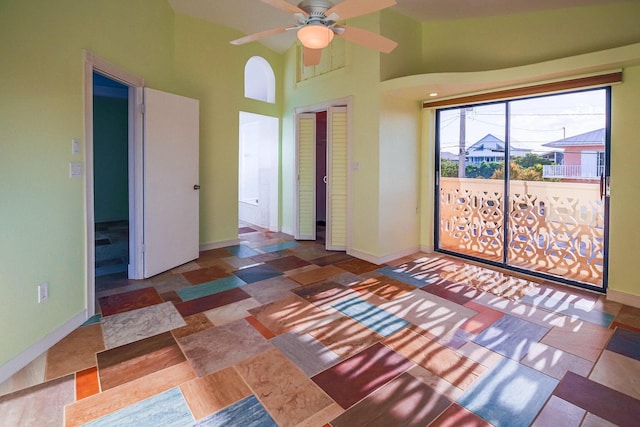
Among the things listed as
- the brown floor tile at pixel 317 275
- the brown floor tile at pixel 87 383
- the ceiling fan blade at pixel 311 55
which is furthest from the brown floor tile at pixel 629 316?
the brown floor tile at pixel 87 383

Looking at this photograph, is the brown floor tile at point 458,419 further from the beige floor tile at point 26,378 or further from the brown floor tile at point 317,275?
the beige floor tile at point 26,378

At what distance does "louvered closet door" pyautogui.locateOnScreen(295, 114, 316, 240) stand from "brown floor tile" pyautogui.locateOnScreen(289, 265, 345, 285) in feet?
4.96

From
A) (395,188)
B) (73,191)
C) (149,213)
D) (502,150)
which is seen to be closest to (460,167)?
(502,150)

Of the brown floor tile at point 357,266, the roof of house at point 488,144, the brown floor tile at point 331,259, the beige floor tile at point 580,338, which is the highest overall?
the roof of house at point 488,144

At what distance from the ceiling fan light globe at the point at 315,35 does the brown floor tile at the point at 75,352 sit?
A: 257cm

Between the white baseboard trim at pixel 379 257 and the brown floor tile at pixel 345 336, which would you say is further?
the white baseboard trim at pixel 379 257

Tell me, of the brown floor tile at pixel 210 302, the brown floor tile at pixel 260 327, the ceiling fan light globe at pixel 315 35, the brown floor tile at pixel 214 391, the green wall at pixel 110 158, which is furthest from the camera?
the green wall at pixel 110 158

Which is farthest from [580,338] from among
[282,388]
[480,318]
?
[282,388]

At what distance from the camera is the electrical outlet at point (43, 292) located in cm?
238

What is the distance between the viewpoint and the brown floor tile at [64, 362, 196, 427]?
5.78ft

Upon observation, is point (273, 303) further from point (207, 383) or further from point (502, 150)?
point (502, 150)

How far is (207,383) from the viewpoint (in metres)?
2.02

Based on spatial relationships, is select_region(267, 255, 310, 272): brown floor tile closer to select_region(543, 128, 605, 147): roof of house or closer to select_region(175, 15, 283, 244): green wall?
select_region(175, 15, 283, 244): green wall

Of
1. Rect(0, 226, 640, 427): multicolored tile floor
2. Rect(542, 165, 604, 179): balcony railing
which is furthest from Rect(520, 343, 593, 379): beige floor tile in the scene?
Rect(542, 165, 604, 179): balcony railing
